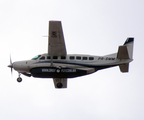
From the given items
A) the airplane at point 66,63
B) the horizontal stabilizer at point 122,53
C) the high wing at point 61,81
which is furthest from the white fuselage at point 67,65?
the high wing at point 61,81

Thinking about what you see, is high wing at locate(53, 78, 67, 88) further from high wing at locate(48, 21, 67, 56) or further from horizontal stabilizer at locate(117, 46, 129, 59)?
horizontal stabilizer at locate(117, 46, 129, 59)

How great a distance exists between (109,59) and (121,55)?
1.37 meters

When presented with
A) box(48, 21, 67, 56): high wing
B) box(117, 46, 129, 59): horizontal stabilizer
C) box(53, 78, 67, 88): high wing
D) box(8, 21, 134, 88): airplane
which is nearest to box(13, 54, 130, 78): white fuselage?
box(8, 21, 134, 88): airplane

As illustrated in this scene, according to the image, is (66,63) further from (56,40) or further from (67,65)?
(56,40)

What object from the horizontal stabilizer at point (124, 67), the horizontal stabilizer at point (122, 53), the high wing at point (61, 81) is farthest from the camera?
the high wing at point (61, 81)

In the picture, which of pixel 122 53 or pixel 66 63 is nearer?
pixel 122 53

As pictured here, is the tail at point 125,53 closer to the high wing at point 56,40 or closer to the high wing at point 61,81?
the high wing at point 56,40

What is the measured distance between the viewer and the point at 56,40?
138 ft

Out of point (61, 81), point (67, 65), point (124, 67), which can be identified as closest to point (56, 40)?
point (67, 65)

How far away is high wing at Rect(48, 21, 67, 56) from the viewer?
40.8 metres

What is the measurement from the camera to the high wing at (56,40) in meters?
40.8

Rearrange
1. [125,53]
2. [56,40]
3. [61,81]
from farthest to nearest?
[61,81]
[125,53]
[56,40]

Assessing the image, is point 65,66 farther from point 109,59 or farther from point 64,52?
point 109,59

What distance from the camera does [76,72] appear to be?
43500mm
